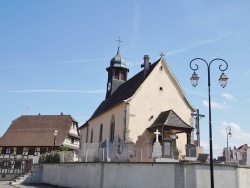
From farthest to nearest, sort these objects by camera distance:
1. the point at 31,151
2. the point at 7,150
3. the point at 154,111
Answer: the point at 7,150 → the point at 31,151 → the point at 154,111

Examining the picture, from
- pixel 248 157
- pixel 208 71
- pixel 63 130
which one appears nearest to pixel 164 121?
pixel 248 157

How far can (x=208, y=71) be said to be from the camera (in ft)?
46.5

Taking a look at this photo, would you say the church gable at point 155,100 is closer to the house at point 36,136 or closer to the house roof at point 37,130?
the house at point 36,136

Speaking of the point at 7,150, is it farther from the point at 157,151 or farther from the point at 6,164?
the point at 157,151

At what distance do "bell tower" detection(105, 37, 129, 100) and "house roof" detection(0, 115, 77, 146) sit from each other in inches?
620

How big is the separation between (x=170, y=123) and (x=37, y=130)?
110 feet

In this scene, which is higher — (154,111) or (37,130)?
(154,111)

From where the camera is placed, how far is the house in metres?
50.0

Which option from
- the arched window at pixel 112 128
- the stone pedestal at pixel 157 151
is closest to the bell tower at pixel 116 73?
the arched window at pixel 112 128

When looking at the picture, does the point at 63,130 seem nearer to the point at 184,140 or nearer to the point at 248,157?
the point at 184,140

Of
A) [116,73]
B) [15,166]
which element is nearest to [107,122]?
[116,73]

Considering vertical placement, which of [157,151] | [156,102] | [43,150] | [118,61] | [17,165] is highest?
[118,61]

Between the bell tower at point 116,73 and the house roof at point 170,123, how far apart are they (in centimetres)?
1291

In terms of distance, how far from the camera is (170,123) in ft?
82.7
